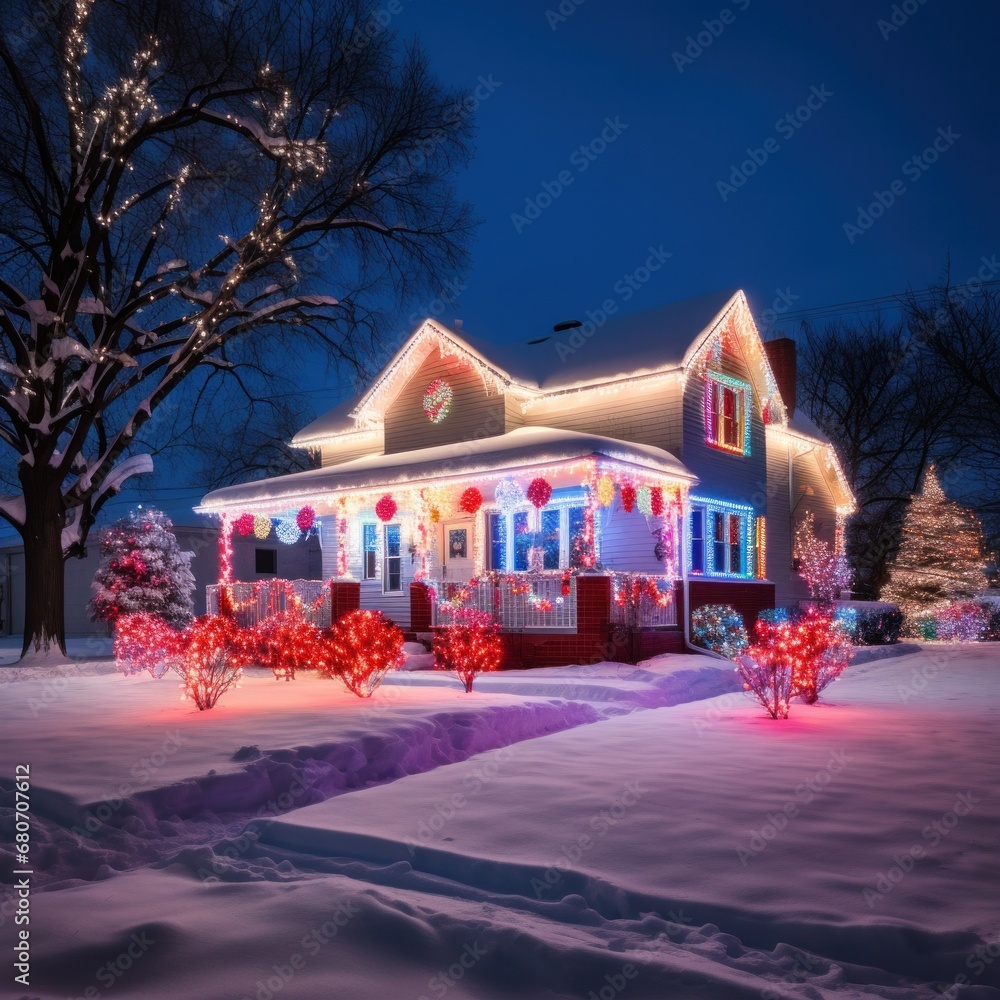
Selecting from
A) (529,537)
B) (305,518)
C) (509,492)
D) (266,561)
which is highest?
(509,492)

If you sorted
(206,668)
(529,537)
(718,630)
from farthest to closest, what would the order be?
(529,537) → (718,630) → (206,668)

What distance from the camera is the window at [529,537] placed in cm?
1777

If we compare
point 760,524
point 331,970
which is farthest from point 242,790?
point 760,524

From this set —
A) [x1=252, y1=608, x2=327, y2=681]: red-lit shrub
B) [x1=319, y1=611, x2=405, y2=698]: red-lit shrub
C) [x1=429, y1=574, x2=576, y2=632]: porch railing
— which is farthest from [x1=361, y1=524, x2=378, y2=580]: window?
[x1=319, y1=611, x2=405, y2=698]: red-lit shrub

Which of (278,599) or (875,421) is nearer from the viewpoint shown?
(278,599)

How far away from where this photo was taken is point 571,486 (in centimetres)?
1733

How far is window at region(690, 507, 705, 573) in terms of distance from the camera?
18.6 m

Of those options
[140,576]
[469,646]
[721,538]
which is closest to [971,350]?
[721,538]

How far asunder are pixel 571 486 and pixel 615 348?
13.2 ft

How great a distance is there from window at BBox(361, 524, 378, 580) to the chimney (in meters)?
11.6

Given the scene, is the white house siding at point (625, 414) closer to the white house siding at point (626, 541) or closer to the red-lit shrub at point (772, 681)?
the white house siding at point (626, 541)

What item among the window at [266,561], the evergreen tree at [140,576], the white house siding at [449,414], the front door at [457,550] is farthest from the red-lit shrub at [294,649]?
the window at [266,561]

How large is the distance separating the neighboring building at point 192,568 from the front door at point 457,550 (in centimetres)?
1279

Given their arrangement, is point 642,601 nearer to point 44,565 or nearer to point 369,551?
point 369,551
